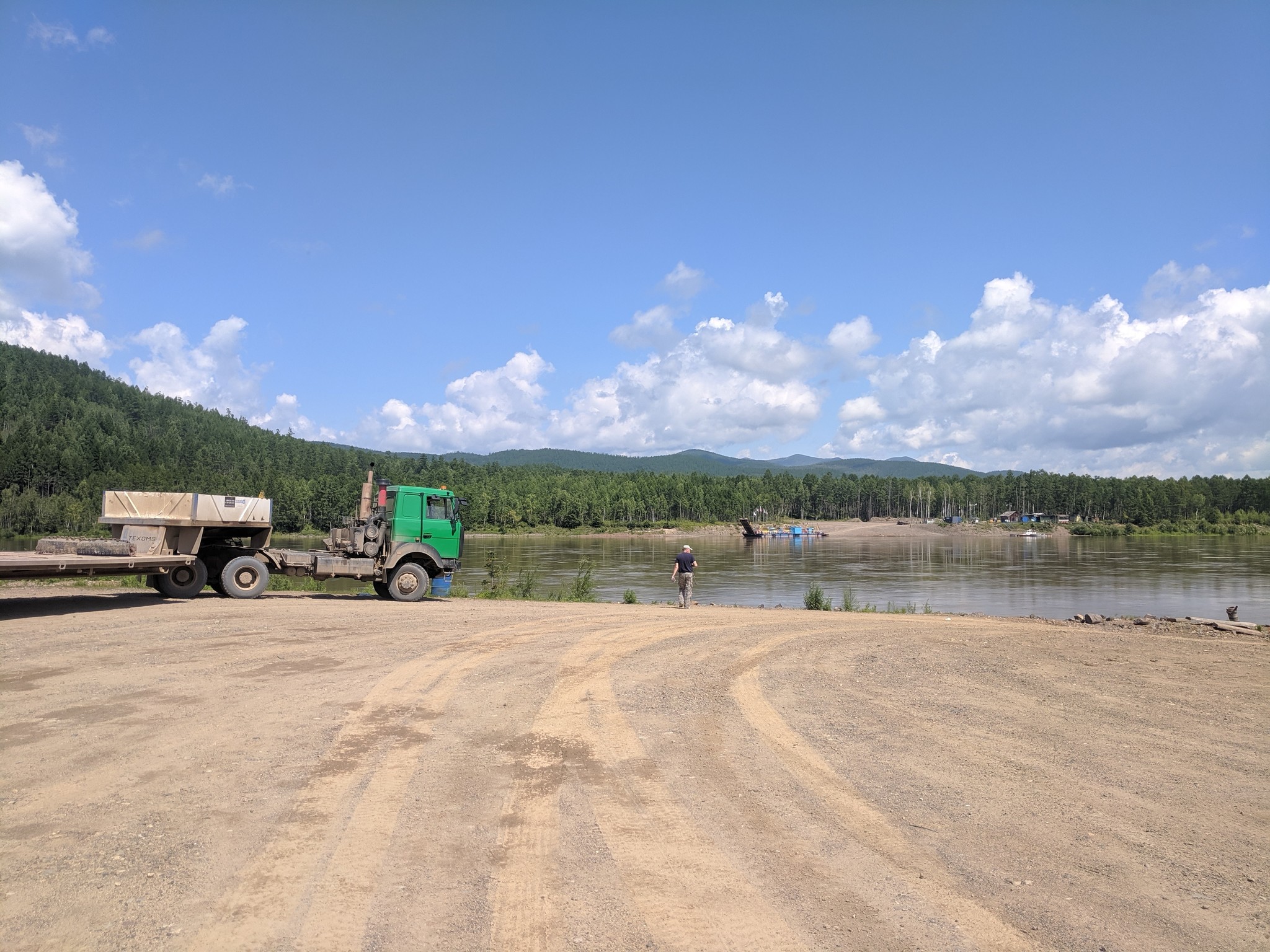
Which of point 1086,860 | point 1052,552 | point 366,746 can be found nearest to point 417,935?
point 366,746

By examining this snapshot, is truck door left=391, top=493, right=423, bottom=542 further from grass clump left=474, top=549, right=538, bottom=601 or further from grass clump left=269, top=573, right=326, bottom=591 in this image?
grass clump left=269, top=573, right=326, bottom=591

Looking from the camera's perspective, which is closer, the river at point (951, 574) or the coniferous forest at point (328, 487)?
the river at point (951, 574)

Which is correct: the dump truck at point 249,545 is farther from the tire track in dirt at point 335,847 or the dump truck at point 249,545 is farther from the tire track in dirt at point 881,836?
the tire track in dirt at point 881,836

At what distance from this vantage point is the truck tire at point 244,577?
20328 millimetres

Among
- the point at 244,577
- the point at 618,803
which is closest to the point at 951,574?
the point at 244,577

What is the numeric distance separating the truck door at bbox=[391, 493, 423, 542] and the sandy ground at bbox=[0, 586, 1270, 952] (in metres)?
8.28

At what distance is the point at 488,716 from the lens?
9.29 metres

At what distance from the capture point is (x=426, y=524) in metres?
21.8

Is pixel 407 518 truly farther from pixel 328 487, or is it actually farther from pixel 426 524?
pixel 328 487

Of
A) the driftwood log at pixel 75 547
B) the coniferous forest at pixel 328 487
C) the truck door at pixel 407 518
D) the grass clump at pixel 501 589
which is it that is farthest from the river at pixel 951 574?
the coniferous forest at pixel 328 487

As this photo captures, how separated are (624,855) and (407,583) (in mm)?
17444

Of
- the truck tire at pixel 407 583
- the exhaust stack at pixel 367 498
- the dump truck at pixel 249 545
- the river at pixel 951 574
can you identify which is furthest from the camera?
the river at pixel 951 574

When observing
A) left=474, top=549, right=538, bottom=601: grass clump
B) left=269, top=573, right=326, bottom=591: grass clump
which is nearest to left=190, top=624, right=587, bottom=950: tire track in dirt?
left=474, top=549, right=538, bottom=601: grass clump

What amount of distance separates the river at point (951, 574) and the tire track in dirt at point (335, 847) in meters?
23.2
